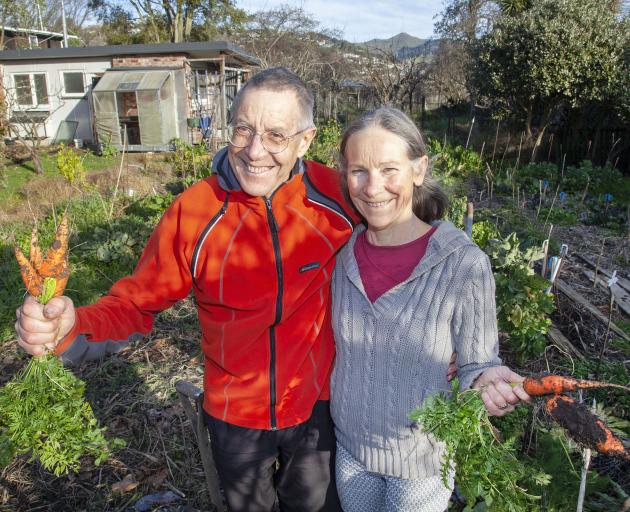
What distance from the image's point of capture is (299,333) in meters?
1.90

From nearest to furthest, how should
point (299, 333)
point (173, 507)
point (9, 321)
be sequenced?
point (299, 333), point (173, 507), point (9, 321)

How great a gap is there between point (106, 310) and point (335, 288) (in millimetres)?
844

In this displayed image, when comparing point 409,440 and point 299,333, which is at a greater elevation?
point 299,333

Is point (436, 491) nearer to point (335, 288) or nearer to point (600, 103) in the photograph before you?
point (335, 288)

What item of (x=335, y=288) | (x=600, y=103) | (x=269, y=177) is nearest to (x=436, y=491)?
(x=335, y=288)

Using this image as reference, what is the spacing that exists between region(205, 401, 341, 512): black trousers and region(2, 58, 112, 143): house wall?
17.7m

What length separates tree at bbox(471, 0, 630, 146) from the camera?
415 inches

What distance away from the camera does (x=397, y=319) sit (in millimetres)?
1690

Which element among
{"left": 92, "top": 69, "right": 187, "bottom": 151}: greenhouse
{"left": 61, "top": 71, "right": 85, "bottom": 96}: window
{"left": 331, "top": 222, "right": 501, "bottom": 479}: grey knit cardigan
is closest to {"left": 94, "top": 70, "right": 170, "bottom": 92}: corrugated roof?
{"left": 92, "top": 69, "right": 187, "bottom": 151}: greenhouse

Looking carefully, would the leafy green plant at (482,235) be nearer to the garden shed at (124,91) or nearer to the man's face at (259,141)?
the man's face at (259,141)

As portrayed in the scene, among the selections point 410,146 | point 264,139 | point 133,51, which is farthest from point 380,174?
point 133,51

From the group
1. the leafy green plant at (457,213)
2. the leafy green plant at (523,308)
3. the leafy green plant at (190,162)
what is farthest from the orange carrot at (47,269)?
the leafy green plant at (190,162)

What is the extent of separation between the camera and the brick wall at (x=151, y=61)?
16.1 m

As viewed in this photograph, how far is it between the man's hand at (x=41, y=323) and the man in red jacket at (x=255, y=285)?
0.07 metres
